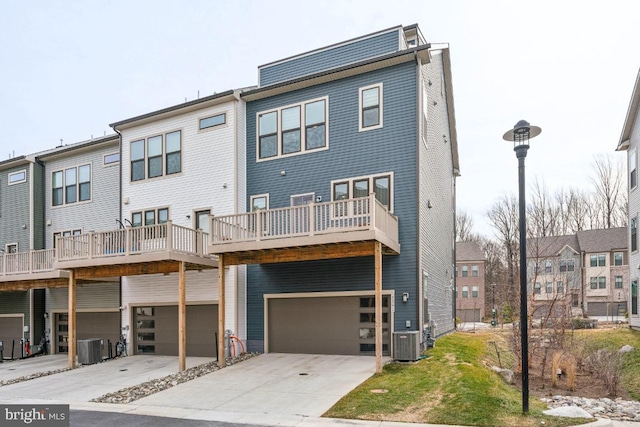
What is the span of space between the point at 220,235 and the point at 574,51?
15.0 metres

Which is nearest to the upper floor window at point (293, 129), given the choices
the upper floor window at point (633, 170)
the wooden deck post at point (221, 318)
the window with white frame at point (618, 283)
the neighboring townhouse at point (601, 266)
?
the wooden deck post at point (221, 318)

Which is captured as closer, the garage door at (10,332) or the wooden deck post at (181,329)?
the wooden deck post at (181,329)

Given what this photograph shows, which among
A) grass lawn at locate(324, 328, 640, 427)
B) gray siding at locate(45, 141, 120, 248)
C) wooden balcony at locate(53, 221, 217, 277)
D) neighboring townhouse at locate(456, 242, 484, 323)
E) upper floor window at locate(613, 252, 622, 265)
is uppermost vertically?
gray siding at locate(45, 141, 120, 248)

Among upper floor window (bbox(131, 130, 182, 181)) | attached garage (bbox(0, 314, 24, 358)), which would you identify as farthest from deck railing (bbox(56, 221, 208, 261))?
attached garage (bbox(0, 314, 24, 358))

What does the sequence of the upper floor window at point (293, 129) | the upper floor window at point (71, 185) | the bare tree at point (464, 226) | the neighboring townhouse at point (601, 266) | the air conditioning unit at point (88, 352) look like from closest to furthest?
1. the upper floor window at point (293, 129)
2. the air conditioning unit at point (88, 352)
3. the upper floor window at point (71, 185)
4. the neighboring townhouse at point (601, 266)
5. the bare tree at point (464, 226)

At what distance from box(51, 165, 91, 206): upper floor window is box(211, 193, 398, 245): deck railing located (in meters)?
8.98

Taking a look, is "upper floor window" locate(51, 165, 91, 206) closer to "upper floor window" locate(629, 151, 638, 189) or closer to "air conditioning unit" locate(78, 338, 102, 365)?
"air conditioning unit" locate(78, 338, 102, 365)

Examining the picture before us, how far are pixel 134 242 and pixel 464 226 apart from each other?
156 feet

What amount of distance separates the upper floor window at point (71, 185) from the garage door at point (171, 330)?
624 cm

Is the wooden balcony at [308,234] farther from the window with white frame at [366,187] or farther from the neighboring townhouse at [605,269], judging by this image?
the neighboring townhouse at [605,269]

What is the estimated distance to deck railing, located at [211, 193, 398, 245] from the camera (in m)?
11.9

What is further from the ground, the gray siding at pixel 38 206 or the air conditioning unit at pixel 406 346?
the gray siding at pixel 38 206

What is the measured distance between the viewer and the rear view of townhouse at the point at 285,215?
13.7m

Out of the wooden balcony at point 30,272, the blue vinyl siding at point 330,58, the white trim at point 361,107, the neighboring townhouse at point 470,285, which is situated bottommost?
the neighboring townhouse at point 470,285
